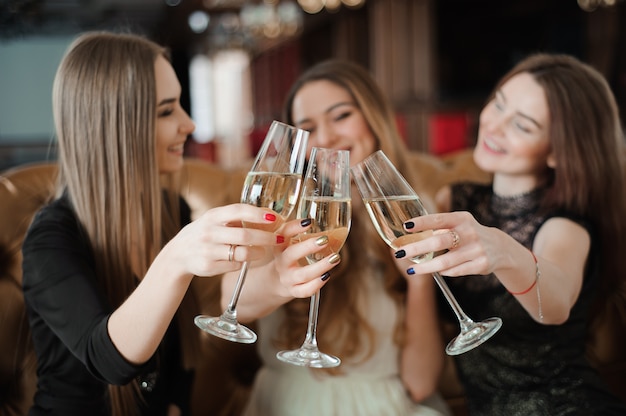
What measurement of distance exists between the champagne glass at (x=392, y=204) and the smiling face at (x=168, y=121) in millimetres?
472

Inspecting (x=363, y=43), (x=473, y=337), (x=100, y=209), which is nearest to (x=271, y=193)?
(x=473, y=337)

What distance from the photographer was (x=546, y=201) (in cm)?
146

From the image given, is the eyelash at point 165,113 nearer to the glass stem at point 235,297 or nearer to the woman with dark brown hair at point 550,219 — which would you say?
the glass stem at point 235,297

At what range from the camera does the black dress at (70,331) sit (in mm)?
1022

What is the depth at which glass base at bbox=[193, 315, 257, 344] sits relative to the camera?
0.92m

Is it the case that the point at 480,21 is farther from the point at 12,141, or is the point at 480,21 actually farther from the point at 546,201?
the point at 12,141

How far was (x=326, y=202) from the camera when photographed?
918 millimetres

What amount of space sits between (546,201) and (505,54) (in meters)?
5.28

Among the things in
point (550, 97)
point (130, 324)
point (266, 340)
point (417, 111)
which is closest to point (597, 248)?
point (550, 97)


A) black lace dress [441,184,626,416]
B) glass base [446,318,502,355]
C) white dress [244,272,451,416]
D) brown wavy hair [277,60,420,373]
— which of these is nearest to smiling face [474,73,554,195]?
black lace dress [441,184,626,416]

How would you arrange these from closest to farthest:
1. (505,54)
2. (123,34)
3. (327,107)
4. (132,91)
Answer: (132,91) → (123,34) → (327,107) → (505,54)

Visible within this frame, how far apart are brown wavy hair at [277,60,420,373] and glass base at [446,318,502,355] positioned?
58 centimetres

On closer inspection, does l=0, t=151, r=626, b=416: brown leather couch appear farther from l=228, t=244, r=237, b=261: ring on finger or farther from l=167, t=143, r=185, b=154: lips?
l=228, t=244, r=237, b=261: ring on finger

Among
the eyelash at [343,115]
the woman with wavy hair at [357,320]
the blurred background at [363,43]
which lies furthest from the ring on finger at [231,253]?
the blurred background at [363,43]
